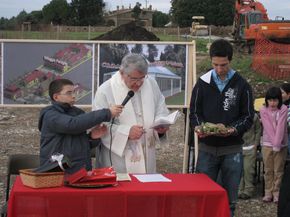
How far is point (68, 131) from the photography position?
385 cm

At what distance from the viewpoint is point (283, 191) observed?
3.32m

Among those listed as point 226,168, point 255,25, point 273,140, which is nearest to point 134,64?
point 226,168

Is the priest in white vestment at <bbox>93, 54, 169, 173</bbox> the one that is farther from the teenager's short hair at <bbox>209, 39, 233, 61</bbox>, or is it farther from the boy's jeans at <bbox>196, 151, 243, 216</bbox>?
the teenager's short hair at <bbox>209, 39, 233, 61</bbox>

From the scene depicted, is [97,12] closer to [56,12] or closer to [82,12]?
[82,12]

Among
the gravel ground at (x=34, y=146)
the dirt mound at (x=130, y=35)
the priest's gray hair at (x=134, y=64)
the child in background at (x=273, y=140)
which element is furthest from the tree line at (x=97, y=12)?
the priest's gray hair at (x=134, y=64)

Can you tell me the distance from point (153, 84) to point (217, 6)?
253ft

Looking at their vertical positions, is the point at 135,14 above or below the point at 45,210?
above

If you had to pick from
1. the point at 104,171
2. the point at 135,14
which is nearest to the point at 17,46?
the point at 104,171

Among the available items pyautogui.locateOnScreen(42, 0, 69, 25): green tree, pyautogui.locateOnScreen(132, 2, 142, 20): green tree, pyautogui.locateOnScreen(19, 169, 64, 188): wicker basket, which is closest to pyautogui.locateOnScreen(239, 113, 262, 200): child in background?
pyautogui.locateOnScreen(19, 169, 64, 188): wicker basket

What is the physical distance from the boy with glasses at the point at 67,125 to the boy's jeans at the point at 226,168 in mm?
1029

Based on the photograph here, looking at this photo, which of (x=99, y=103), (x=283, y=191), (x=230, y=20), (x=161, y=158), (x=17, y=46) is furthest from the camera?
(x=230, y=20)

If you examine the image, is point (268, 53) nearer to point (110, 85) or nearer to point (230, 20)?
point (110, 85)

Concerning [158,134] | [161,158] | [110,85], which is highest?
[110,85]

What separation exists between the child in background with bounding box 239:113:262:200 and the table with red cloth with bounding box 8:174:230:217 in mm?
3517
